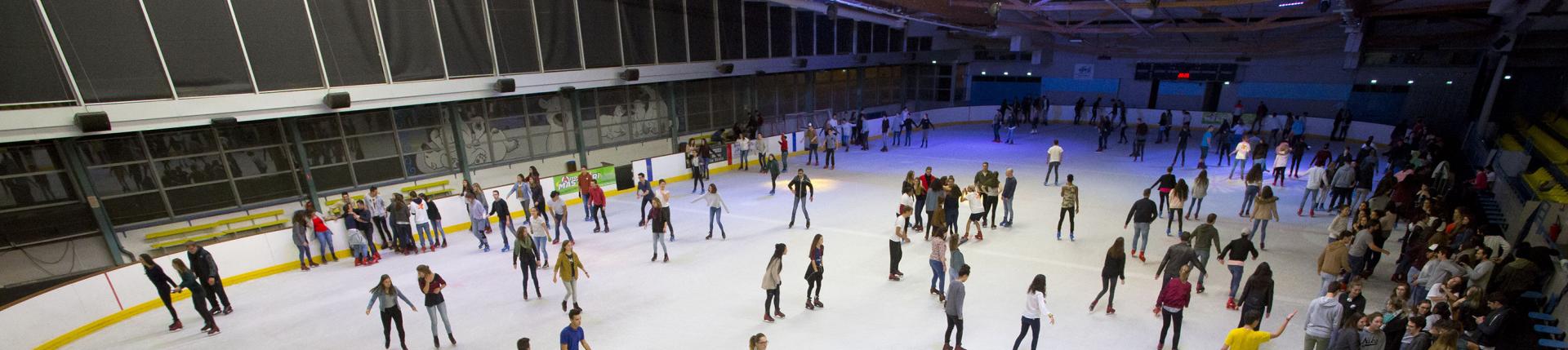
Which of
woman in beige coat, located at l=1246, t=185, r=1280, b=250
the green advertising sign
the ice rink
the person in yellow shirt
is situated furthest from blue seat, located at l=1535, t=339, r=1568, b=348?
the green advertising sign

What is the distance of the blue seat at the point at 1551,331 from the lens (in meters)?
7.04

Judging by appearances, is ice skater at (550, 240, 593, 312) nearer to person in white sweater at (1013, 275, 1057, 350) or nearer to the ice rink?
the ice rink

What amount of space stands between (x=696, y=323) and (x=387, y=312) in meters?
3.61

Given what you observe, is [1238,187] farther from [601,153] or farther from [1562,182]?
[601,153]

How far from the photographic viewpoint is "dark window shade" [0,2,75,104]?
10.0 m

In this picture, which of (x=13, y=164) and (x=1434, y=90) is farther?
(x=1434, y=90)

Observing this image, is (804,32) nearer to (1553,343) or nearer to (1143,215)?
(1143,215)

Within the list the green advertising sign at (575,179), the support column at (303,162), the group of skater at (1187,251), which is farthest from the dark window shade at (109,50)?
the green advertising sign at (575,179)

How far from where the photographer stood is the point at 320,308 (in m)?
9.41

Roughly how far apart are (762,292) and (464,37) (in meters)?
10.5

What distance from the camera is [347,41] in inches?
530

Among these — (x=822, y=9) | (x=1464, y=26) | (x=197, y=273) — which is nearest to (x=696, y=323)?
(x=197, y=273)

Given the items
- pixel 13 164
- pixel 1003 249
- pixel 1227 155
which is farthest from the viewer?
pixel 1227 155

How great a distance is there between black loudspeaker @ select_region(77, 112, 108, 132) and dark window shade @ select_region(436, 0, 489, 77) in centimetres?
574
